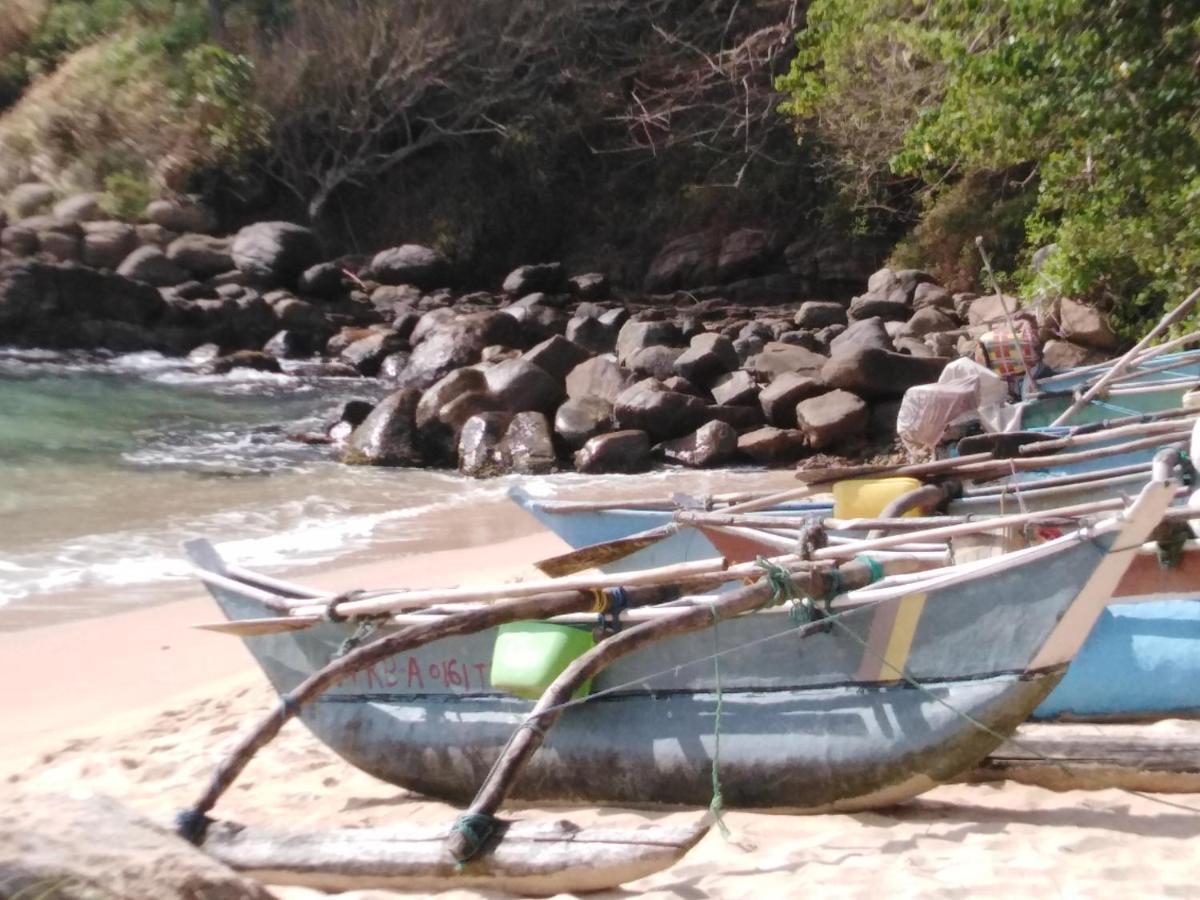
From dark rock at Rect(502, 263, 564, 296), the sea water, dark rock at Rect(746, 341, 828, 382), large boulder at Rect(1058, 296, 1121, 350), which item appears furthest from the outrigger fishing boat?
dark rock at Rect(502, 263, 564, 296)

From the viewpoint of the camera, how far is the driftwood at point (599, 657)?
3502mm

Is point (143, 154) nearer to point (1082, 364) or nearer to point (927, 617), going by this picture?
point (1082, 364)

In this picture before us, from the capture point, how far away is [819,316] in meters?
17.9

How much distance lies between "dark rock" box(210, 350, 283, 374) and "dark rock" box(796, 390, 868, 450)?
34.0 feet

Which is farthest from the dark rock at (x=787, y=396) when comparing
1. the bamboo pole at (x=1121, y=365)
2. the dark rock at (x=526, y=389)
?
the bamboo pole at (x=1121, y=365)

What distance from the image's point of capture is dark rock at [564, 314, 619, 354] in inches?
725

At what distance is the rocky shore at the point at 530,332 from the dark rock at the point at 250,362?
39mm

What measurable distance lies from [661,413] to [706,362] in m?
1.47

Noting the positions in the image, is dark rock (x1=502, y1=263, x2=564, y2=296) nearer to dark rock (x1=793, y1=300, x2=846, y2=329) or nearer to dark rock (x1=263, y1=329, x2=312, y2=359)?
dark rock (x1=263, y1=329, x2=312, y2=359)

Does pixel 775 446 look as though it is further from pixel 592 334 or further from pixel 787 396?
pixel 592 334

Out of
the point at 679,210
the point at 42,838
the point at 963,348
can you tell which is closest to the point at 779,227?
the point at 679,210

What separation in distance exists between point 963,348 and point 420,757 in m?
10.6

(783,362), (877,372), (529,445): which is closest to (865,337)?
(783,362)

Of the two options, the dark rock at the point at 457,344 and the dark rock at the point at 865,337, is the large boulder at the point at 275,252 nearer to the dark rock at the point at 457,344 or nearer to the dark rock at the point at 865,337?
the dark rock at the point at 457,344
